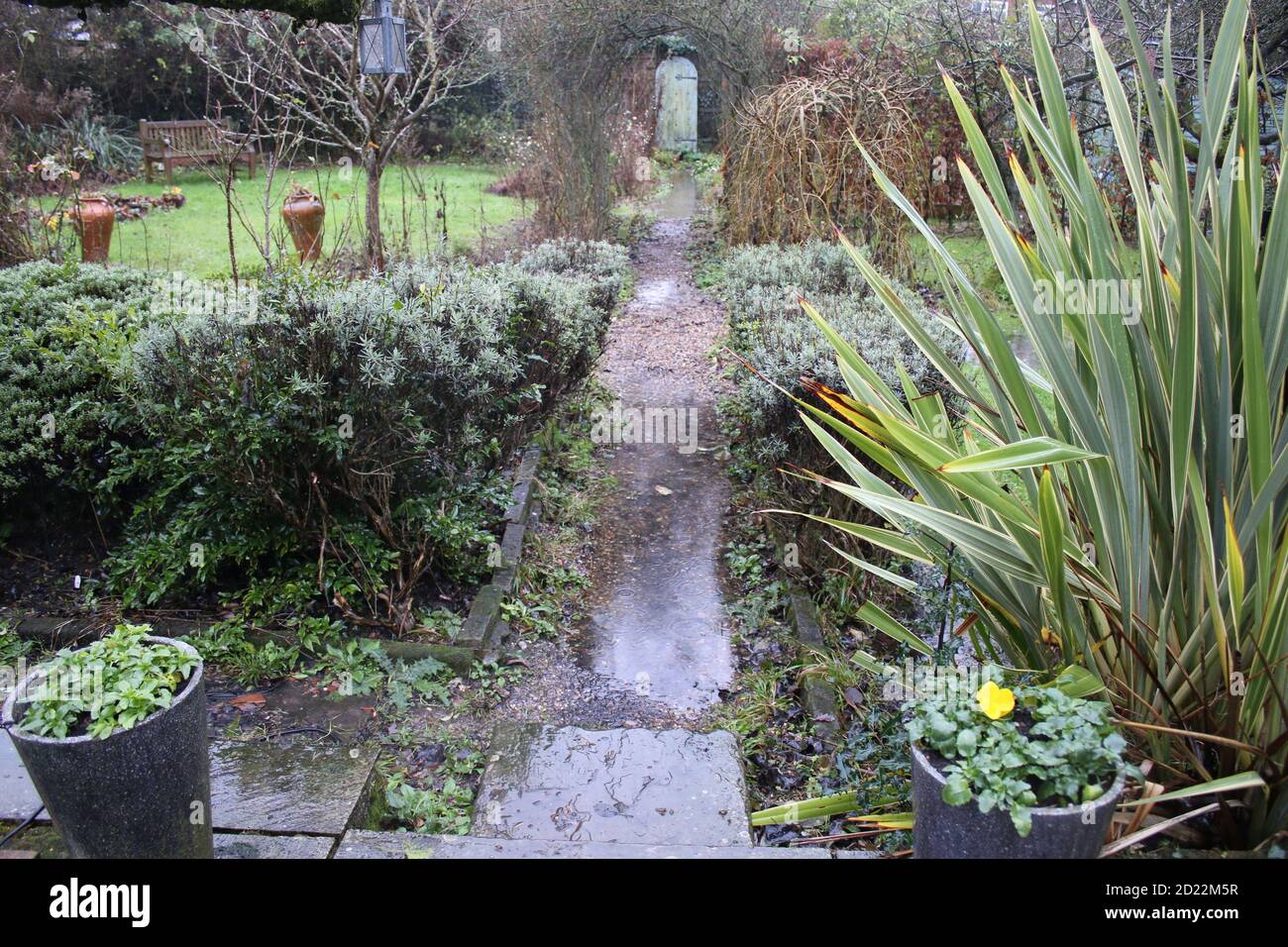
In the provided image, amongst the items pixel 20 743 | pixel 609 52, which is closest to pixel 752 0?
pixel 609 52

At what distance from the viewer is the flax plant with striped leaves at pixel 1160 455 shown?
80.1 inches

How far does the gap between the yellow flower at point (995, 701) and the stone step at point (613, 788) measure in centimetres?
109

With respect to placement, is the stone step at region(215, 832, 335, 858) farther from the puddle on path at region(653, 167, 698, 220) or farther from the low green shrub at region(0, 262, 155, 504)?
the puddle on path at region(653, 167, 698, 220)

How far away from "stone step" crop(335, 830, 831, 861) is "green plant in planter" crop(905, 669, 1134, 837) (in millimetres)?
773

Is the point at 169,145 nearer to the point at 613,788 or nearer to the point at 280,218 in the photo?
the point at 280,218

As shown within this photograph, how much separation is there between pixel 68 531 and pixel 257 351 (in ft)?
5.15

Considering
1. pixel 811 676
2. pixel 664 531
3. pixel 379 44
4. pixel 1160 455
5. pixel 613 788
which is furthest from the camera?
pixel 379 44

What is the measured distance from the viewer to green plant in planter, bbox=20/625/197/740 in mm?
2104

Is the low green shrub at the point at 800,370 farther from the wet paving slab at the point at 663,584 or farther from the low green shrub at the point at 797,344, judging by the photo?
the wet paving slab at the point at 663,584

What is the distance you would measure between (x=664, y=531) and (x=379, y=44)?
3.80 metres

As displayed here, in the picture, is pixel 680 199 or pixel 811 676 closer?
pixel 811 676

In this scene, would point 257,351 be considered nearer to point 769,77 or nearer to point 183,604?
point 183,604

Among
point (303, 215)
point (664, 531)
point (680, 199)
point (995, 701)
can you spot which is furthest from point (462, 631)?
point (680, 199)

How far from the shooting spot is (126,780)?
2.12 metres
